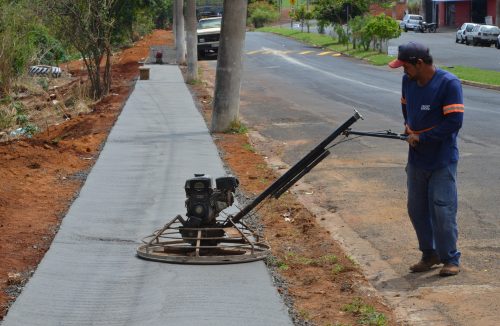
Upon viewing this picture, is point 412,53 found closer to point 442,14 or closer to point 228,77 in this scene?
point 228,77

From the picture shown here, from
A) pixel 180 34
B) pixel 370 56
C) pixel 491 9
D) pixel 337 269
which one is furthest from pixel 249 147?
pixel 491 9

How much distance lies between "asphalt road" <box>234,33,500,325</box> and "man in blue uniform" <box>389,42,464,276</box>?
0.40 meters

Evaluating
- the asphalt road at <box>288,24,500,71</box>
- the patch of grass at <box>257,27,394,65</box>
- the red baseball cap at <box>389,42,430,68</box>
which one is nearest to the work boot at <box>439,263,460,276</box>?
the red baseball cap at <box>389,42,430,68</box>

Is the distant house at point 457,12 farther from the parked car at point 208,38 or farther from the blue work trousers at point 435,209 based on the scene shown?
the blue work trousers at point 435,209

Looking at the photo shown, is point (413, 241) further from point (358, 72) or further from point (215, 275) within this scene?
point (358, 72)

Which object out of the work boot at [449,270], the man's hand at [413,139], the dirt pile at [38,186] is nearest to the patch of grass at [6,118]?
the dirt pile at [38,186]

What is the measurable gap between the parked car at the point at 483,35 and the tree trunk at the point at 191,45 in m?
33.0

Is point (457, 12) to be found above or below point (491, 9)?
below

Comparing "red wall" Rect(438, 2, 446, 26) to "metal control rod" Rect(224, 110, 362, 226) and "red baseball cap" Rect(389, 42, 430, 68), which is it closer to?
"metal control rod" Rect(224, 110, 362, 226)

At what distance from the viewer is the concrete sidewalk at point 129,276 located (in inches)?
265

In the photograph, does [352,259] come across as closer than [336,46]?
Yes

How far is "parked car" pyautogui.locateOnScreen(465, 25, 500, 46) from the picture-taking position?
61.2 m

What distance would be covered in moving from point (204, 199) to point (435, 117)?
83.3 inches

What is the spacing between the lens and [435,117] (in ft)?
25.4
